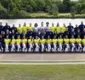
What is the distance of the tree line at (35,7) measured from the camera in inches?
1174

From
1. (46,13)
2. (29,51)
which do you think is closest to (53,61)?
(29,51)

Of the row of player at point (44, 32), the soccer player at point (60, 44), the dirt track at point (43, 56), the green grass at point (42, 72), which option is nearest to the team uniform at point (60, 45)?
the soccer player at point (60, 44)

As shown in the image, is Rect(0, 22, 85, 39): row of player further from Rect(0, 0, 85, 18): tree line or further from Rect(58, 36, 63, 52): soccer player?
Rect(0, 0, 85, 18): tree line

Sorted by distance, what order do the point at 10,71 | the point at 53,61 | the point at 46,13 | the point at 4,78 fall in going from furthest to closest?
the point at 46,13 → the point at 53,61 → the point at 10,71 → the point at 4,78

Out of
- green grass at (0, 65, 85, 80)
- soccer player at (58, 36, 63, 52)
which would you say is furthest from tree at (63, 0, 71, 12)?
green grass at (0, 65, 85, 80)

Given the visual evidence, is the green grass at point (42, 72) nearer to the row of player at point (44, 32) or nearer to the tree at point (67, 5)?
the row of player at point (44, 32)

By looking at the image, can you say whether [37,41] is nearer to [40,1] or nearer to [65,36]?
[65,36]

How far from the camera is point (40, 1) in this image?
3228cm

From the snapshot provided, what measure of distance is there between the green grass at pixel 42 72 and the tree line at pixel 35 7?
14.7 meters

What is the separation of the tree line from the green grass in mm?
14675

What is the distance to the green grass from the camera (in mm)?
13648

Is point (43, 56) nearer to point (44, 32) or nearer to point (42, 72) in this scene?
point (44, 32)

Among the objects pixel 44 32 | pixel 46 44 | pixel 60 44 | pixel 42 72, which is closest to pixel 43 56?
pixel 46 44

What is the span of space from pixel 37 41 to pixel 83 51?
216cm
